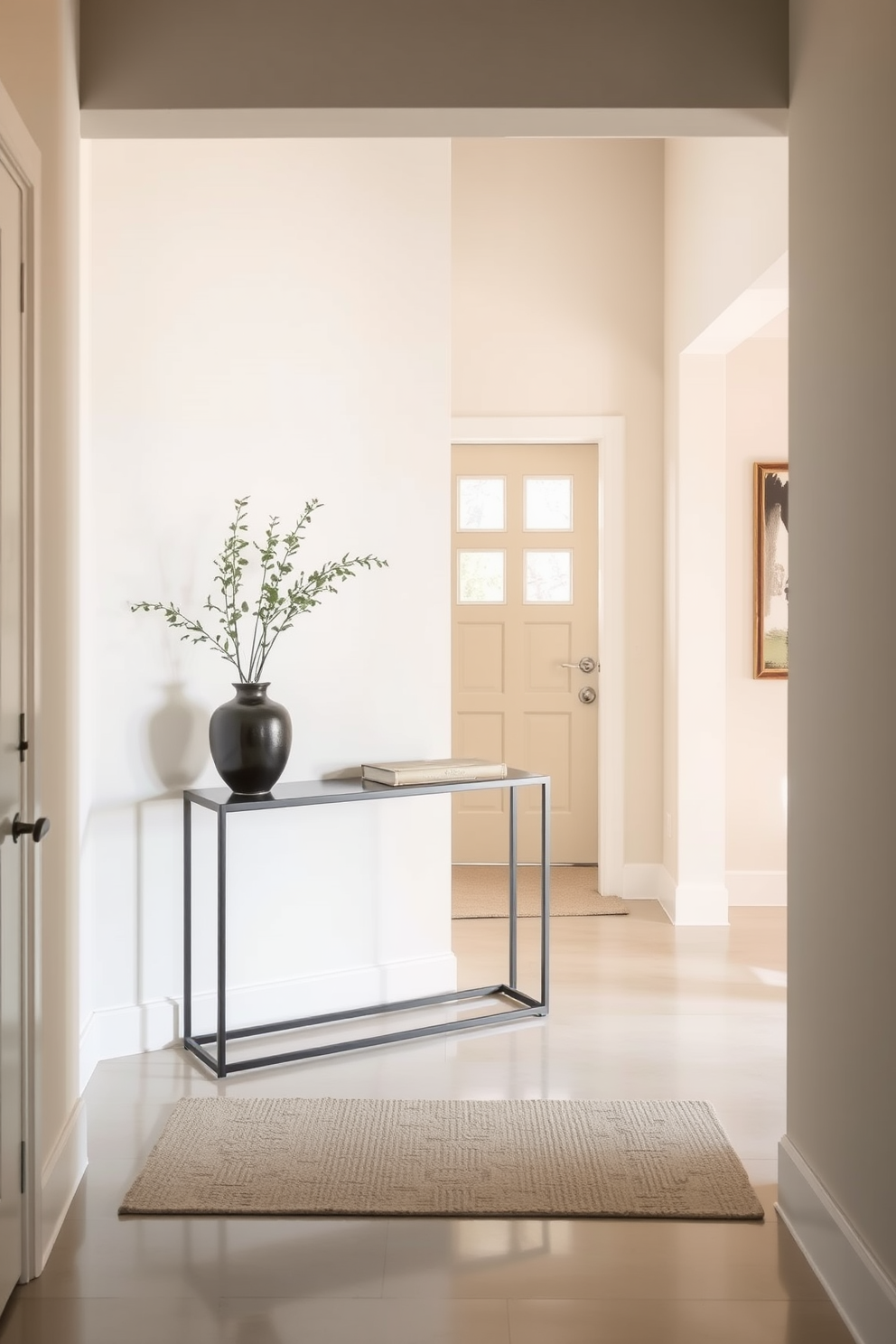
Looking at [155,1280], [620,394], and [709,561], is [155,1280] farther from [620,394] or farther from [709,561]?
[620,394]

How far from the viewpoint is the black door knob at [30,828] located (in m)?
2.14

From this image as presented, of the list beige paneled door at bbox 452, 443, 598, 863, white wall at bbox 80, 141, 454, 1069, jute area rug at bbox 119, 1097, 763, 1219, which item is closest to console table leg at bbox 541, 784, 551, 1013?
white wall at bbox 80, 141, 454, 1069

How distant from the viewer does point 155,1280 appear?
223 cm

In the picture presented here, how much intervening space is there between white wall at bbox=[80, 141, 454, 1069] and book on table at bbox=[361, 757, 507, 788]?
0.18 m

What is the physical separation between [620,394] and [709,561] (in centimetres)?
94

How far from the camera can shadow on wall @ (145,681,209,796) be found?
11.6 ft

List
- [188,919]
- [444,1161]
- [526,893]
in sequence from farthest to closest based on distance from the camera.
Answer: [526,893]
[188,919]
[444,1161]

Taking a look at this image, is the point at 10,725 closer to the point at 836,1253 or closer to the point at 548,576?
the point at 836,1253

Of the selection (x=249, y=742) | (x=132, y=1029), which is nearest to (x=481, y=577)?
(x=249, y=742)

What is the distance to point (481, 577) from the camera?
236 inches

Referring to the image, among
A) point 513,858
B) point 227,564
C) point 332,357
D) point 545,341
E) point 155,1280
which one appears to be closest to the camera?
point 155,1280

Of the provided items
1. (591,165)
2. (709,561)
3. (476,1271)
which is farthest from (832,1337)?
(591,165)

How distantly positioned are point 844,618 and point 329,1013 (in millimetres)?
2261

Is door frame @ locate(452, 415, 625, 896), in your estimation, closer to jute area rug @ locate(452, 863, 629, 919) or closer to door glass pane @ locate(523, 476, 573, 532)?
jute area rug @ locate(452, 863, 629, 919)
